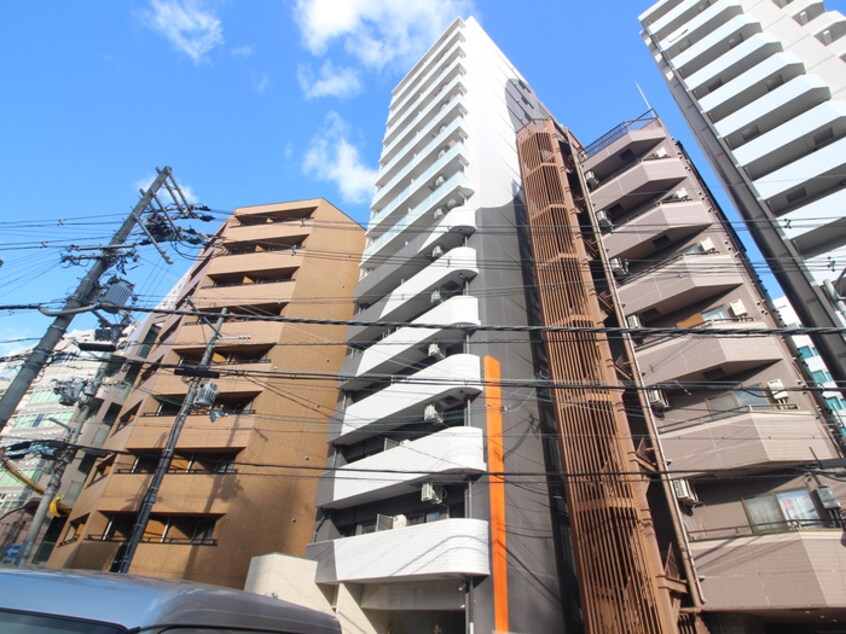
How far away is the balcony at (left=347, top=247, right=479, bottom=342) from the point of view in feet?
63.3

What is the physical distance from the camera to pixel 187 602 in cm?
242

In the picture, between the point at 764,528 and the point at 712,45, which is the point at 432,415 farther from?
the point at 712,45

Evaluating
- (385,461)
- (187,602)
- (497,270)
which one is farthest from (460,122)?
(187,602)

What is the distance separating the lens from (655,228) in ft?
60.1

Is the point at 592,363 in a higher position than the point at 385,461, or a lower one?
higher

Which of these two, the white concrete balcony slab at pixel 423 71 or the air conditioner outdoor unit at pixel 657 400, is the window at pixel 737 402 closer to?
the air conditioner outdoor unit at pixel 657 400

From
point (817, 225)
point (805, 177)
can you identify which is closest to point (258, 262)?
point (817, 225)

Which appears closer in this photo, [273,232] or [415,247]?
[415,247]

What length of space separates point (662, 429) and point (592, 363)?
3141mm

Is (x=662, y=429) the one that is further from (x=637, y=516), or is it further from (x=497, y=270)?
(x=497, y=270)

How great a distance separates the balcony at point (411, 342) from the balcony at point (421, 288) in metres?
0.89

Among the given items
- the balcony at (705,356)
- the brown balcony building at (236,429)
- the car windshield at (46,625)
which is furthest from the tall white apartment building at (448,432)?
the car windshield at (46,625)

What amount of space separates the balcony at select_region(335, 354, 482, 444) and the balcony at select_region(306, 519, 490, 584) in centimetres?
433

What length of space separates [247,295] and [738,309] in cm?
2290
